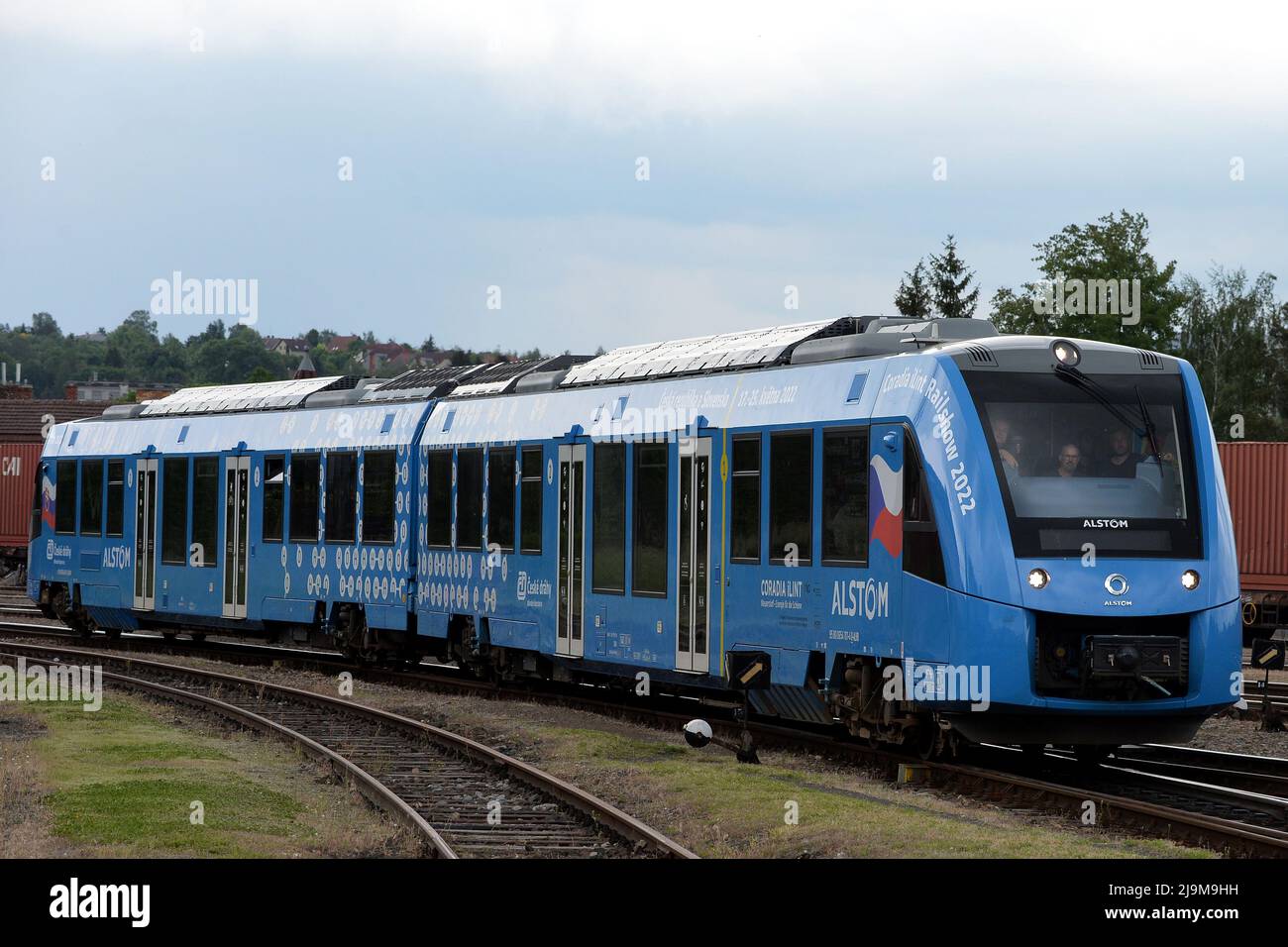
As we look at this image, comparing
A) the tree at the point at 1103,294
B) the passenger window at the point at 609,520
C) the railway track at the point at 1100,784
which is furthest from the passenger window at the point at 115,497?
the tree at the point at 1103,294

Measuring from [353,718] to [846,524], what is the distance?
6971mm

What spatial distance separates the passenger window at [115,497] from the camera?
29.7 m

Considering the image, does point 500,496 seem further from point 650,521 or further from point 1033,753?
point 1033,753

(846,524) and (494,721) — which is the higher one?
(846,524)

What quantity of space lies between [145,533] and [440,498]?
25.6ft

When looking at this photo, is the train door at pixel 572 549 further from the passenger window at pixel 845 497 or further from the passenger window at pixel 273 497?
the passenger window at pixel 273 497

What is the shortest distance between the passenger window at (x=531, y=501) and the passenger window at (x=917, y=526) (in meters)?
7.10

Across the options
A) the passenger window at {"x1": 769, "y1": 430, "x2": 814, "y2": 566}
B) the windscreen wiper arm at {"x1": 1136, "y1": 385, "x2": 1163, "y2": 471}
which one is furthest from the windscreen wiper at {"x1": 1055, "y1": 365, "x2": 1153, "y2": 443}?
the passenger window at {"x1": 769, "y1": 430, "x2": 814, "y2": 566}

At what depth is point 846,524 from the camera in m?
15.3

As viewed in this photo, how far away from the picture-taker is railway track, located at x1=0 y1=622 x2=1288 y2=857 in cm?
1205

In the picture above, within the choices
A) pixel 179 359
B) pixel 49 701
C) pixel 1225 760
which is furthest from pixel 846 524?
pixel 179 359

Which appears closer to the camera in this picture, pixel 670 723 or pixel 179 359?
pixel 670 723
